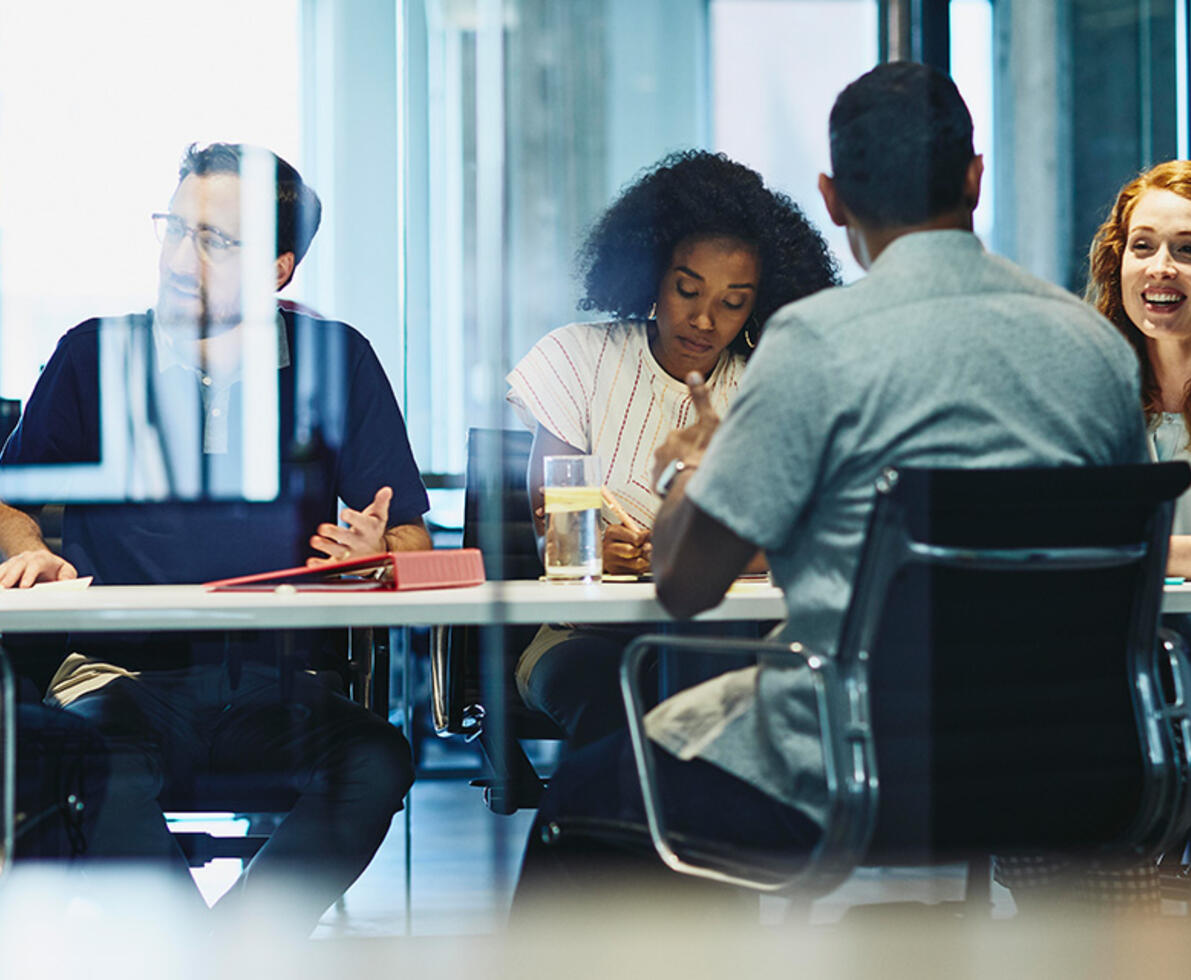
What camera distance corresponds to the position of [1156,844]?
157cm

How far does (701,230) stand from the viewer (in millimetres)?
2568

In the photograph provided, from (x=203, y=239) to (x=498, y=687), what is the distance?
37.9 inches

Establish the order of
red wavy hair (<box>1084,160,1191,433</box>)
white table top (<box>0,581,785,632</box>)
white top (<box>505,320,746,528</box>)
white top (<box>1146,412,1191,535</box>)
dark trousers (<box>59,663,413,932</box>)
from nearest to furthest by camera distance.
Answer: white table top (<box>0,581,785,632</box>) < dark trousers (<box>59,663,413,932</box>) < white top (<box>1146,412,1191,535</box>) < red wavy hair (<box>1084,160,1191,433</box>) < white top (<box>505,320,746,528</box>)

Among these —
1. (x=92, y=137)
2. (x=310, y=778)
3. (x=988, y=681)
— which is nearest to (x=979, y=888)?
(x=988, y=681)

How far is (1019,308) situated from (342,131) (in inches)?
79.0

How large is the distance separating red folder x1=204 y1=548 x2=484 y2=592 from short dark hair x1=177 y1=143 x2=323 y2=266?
947 millimetres

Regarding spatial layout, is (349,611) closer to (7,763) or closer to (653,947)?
(7,763)

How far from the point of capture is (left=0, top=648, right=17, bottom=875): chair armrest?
166 centimetres

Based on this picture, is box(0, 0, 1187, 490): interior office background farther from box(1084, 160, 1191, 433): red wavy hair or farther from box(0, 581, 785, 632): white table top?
box(0, 581, 785, 632): white table top

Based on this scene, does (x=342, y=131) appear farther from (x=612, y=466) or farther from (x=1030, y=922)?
(x=1030, y=922)

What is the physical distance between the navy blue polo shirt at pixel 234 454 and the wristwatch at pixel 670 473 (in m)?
0.89

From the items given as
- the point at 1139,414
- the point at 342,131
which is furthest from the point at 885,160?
the point at 342,131

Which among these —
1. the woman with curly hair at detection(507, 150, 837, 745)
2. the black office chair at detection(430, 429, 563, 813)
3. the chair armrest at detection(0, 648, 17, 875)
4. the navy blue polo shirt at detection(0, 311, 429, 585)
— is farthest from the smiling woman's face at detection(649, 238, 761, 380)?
the chair armrest at detection(0, 648, 17, 875)

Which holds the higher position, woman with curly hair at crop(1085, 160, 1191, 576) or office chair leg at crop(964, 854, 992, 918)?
woman with curly hair at crop(1085, 160, 1191, 576)
